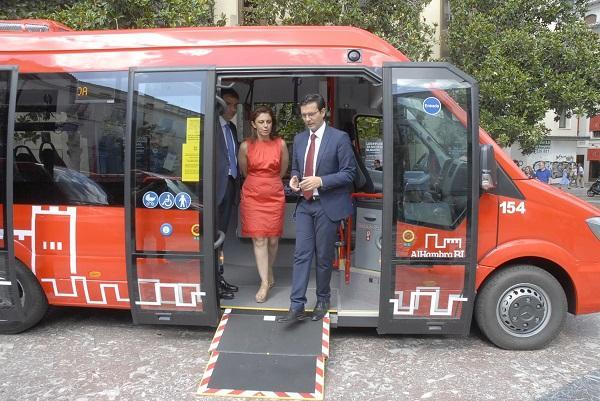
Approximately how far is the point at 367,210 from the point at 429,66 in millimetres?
1682

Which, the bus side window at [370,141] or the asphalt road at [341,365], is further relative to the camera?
the bus side window at [370,141]

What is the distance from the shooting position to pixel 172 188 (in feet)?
13.4

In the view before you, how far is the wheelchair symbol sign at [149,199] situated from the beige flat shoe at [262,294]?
127 cm

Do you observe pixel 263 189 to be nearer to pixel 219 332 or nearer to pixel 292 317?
pixel 292 317

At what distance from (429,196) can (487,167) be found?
484 mm

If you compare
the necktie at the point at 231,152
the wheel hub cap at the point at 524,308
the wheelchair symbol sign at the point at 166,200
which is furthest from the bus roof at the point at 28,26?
the wheel hub cap at the point at 524,308

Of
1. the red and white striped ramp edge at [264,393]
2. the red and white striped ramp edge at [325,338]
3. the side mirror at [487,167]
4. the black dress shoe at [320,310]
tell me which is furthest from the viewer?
the black dress shoe at [320,310]

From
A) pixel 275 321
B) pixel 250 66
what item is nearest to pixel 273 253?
pixel 275 321

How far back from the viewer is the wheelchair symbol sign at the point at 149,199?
411 cm

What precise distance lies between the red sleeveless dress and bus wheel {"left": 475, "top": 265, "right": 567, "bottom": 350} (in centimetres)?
194

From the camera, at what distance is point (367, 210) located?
511 centimetres

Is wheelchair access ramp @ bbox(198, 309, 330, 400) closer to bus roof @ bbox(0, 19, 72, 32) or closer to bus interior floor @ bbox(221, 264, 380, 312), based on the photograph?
bus interior floor @ bbox(221, 264, 380, 312)

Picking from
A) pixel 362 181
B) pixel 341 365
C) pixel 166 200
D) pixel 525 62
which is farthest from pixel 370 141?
pixel 525 62

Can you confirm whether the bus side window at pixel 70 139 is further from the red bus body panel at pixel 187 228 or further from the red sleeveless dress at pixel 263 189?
the red sleeveless dress at pixel 263 189
